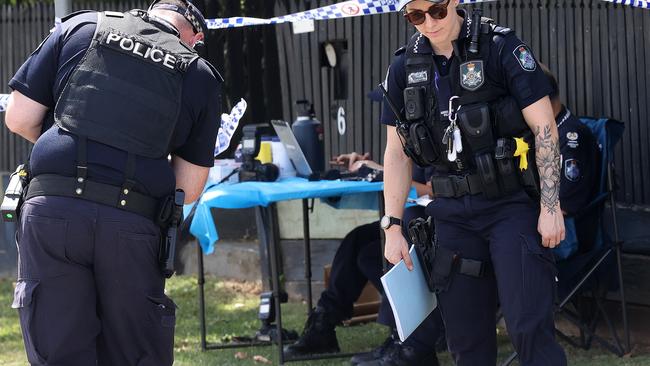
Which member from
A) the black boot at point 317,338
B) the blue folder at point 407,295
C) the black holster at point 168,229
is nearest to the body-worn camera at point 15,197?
the black holster at point 168,229

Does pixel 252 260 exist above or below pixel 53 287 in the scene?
below

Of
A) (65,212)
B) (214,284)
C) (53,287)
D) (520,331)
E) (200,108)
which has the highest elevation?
(200,108)

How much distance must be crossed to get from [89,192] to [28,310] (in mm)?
429

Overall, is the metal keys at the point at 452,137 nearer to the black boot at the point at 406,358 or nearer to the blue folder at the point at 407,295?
the blue folder at the point at 407,295

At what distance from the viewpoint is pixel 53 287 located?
356 cm

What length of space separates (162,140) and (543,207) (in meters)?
1.37

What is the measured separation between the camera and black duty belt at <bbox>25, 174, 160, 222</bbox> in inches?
140

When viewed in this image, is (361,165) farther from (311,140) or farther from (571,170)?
(571,170)

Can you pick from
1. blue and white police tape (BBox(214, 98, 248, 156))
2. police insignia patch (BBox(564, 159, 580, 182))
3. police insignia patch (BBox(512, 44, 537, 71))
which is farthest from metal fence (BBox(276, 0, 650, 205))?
police insignia patch (BBox(512, 44, 537, 71))

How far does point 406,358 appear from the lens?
5.46 m

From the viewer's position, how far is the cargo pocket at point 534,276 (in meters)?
3.88

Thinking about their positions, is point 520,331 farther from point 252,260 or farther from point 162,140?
point 252,260

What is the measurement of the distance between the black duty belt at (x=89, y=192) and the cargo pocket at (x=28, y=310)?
0.30 metres

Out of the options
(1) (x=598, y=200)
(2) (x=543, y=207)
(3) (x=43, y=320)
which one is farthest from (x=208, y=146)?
(1) (x=598, y=200)
